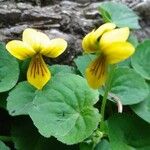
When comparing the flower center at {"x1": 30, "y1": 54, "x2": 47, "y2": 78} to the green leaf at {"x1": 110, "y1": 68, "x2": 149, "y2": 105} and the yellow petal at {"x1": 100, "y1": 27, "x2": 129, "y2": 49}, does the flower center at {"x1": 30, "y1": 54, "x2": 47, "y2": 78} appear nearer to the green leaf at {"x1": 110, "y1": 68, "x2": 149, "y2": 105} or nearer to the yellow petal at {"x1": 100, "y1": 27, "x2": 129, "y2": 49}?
the yellow petal at {"x1": 100, "y1": 27, "x2": 129, "y2": 49}

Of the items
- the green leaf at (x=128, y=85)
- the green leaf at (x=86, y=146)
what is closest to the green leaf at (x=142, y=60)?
the green leaf at (x=128, y=85)

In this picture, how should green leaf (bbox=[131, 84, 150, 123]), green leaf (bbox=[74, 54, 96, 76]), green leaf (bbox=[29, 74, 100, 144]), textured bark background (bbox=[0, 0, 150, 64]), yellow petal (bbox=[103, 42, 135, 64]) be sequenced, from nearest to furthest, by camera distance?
yellow petal (bbox=[103, 42, 135, 64]), green leaf (bbox=[29, 74, 100, 144]), green leaf (bbox=[131, 84, 150, 123]), green leaf (bbox=[74, 54, 96, 76]), textured bark background (bbox=[0, 0, 150, 64])

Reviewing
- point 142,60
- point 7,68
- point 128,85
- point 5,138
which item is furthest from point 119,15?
point 5,138

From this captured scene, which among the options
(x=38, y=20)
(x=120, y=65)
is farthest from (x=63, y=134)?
(x=38, y=20)

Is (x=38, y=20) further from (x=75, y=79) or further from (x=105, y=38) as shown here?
(x=105, y=38)

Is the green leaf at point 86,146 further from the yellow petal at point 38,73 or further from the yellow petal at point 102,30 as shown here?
the yellow petal at point 102,30

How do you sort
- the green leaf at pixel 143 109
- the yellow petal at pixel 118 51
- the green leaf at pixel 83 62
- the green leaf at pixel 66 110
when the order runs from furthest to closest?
the green leaf at pixel 83 62, the green leaf at pixel 143 109, the green leaf at pixel 66 110, the yellow petal at pixel 118 51

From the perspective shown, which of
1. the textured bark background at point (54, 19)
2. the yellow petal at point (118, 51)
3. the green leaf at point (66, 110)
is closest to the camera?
the yellow petal at point (118, 51)

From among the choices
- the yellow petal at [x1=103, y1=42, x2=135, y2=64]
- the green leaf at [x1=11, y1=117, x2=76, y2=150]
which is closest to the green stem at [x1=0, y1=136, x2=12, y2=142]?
the green leaf at [x1=11, y1=117, x2=76, y2=150]
